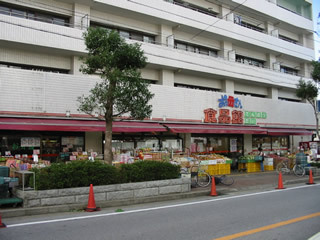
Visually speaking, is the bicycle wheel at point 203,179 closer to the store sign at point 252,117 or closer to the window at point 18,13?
the store sign at point 252,117

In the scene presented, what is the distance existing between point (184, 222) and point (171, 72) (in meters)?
15.0

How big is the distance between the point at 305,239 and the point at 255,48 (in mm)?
23796

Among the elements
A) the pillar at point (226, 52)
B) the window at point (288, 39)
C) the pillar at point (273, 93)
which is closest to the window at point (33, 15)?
the pillar at point (226, 52)

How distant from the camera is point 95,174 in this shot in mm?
9797

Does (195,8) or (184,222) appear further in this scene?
(195,8)

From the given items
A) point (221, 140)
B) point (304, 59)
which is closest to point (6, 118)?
point (221, 140)

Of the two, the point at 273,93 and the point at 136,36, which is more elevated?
the point at 136,36

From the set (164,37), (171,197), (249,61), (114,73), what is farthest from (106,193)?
(249,61)

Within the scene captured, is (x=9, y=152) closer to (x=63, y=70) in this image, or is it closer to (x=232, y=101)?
(x=63, y=70)

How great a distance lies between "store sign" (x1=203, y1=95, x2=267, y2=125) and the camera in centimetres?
2122

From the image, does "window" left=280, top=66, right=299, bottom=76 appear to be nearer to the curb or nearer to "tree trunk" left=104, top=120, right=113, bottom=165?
the curb

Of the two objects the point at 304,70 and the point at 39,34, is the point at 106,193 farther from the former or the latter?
the point at 304,70

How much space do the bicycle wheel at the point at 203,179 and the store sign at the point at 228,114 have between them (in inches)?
310

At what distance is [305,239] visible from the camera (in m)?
5.98
